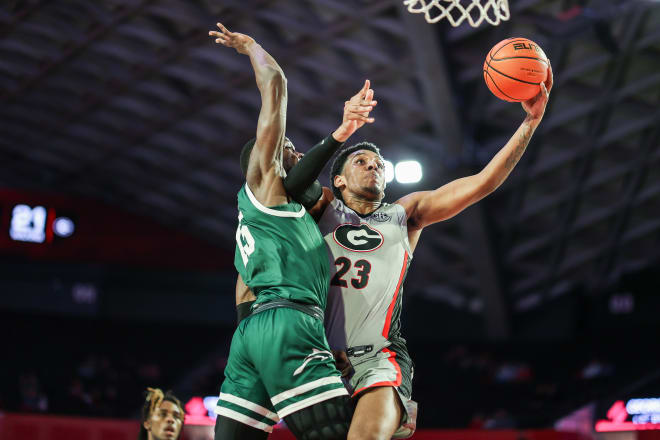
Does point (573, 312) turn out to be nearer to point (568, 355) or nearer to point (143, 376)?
point (568, 355)

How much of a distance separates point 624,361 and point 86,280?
1661 centimetres

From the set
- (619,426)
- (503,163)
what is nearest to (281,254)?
(503,163)

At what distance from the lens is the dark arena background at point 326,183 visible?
16.3m

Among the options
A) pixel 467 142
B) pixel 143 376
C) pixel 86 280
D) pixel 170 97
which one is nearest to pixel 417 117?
pixel 467 142

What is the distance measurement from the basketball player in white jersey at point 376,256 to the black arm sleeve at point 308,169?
43cm

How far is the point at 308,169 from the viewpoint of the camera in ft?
12.1

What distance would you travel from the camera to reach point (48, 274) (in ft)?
82.2

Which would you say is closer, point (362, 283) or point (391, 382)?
point (391, 382)

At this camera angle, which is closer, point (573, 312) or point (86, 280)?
point (573, 312)

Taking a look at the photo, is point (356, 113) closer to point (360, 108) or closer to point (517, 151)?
point (360, 108)

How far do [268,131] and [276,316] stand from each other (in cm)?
88

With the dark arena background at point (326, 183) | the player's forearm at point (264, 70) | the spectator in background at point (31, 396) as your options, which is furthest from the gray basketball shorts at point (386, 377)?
the spectator in background at point (31, 396)

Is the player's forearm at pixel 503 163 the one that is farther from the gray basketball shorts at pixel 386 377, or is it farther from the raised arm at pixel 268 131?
the raised arm at pixel 268 131

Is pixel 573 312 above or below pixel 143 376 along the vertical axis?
above
